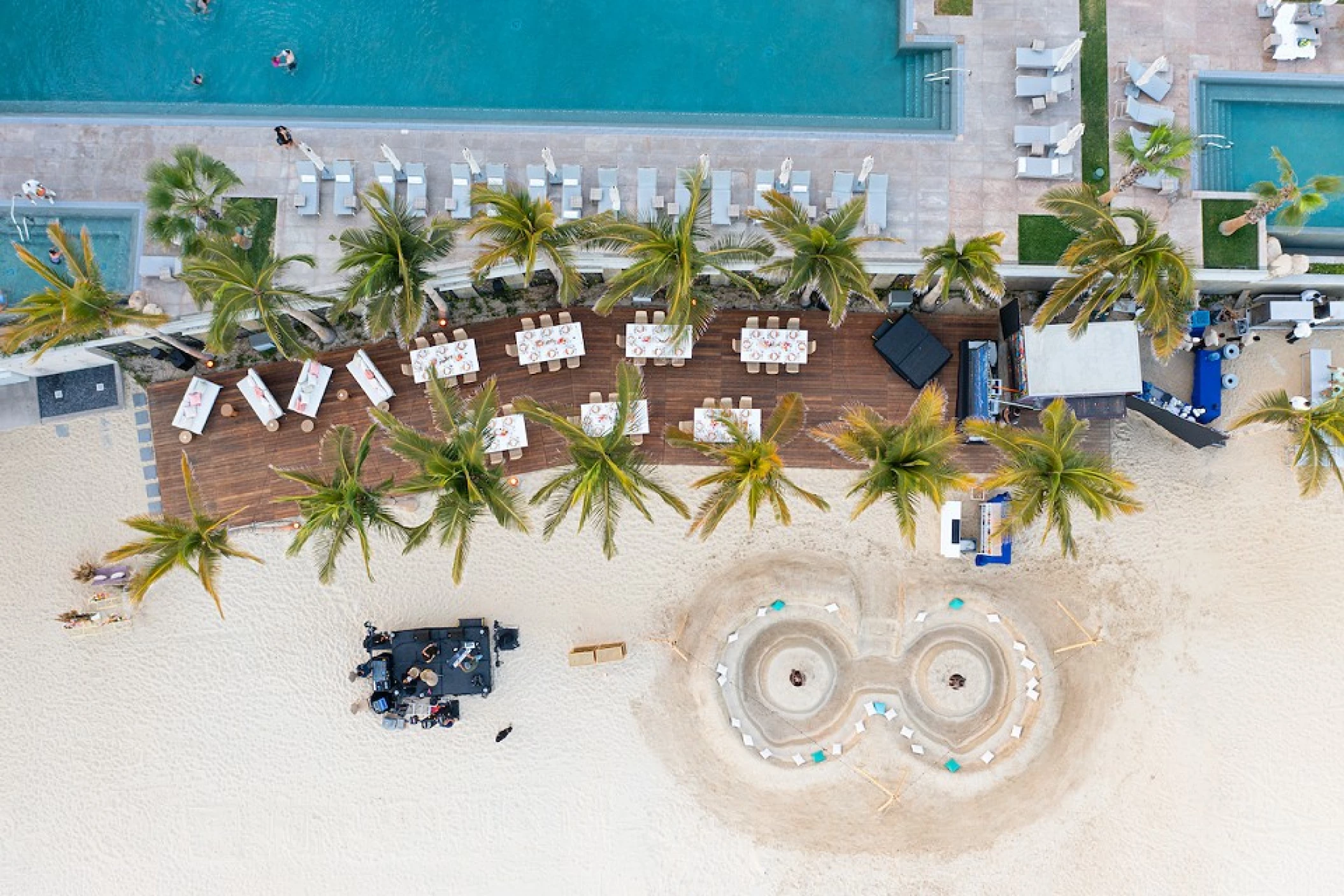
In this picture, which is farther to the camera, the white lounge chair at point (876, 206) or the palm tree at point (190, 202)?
the white lounge chair at point (876, 206)

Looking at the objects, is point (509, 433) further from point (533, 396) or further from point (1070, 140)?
point (1070, 140)

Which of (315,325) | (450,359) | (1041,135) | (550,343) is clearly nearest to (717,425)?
(550,343)

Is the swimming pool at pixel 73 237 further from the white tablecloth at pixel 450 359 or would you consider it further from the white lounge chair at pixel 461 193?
the white lounge chair at pixel 461 193

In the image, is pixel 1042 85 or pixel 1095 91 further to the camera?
pixel 1095 91

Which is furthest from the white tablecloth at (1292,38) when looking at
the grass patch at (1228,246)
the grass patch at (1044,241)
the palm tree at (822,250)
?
the palm tree at (822,250)

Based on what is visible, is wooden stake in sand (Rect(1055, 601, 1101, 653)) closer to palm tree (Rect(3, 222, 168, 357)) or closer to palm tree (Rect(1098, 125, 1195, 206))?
palm tree (Rect(1098, 125, 1195, 206))

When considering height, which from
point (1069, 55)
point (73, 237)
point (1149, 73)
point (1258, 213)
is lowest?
point (1258, 213)
